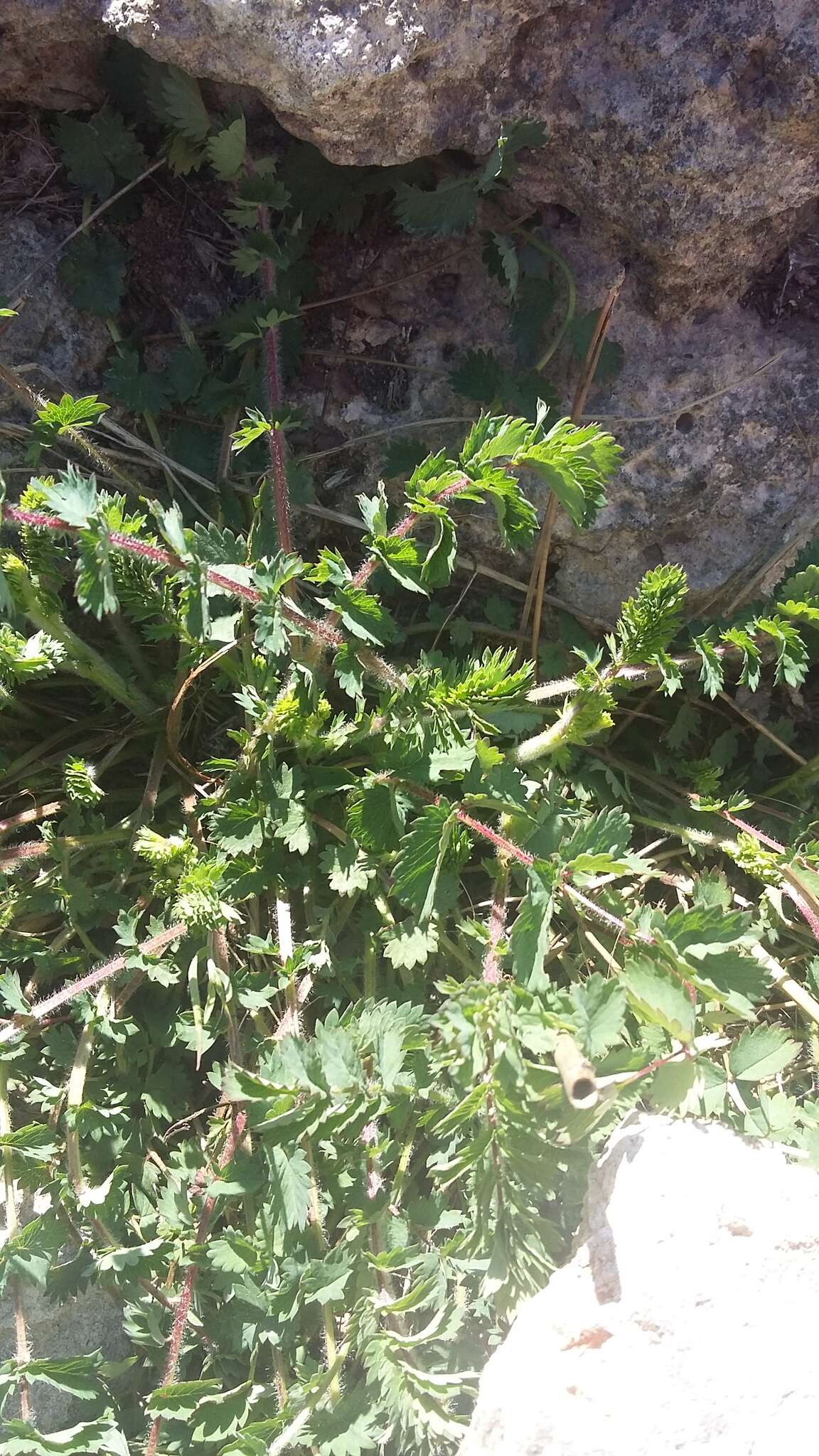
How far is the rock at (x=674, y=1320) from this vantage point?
78.2 inches

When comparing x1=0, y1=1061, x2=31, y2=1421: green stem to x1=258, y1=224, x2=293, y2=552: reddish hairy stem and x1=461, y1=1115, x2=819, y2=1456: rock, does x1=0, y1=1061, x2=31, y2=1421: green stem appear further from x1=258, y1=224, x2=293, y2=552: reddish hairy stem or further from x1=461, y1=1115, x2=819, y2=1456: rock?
x1=258, y1=224, x2=293, y2=552: reddish hairy stem

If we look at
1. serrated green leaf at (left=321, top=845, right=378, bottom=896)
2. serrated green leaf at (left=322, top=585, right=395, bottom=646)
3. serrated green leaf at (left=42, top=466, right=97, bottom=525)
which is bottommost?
serrated green leaf at (left=321, top=845, right=378, bottom=896)

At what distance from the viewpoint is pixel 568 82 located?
2.45 metres

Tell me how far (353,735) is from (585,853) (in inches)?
24.7

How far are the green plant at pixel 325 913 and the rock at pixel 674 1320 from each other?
0.11 m

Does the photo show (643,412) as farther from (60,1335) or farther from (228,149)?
(60,1335)

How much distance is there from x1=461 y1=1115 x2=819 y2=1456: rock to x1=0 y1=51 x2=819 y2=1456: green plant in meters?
0.11

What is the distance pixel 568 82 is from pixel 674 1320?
2703 mm

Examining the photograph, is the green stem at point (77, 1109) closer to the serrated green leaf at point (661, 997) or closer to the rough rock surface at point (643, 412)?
the serrated green leaf at point (661, 997)

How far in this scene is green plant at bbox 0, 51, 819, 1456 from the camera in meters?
2.10

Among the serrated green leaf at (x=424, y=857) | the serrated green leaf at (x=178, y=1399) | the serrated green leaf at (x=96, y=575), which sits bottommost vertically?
the serrated green leaf at (x=178, y=1399)

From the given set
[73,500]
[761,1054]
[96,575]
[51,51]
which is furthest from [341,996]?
[51,51]

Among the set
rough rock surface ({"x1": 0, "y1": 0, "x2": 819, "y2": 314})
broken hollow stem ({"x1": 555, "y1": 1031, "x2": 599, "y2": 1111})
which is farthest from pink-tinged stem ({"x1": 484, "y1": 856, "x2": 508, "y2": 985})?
rough rock surface ({"x1": 0, "y1": 0, "x2": 819, "y2": 314})

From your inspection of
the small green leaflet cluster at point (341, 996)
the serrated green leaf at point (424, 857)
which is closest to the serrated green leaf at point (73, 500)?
the small green leaflet cluster at point (341, 996)
